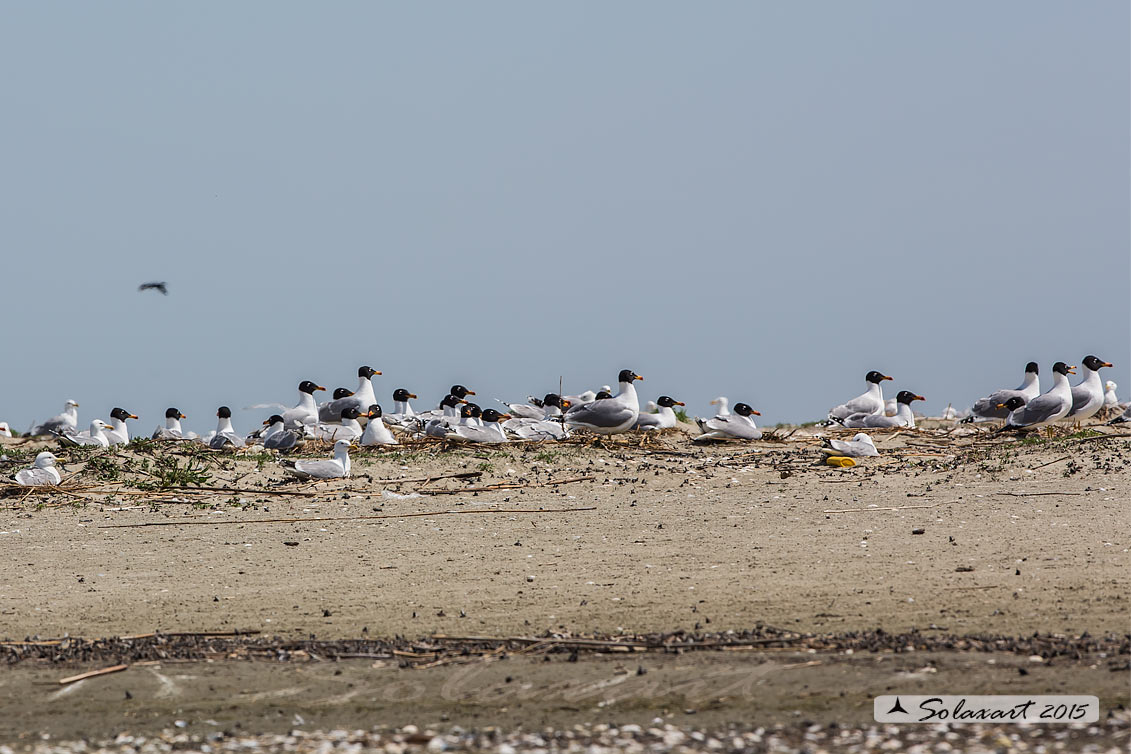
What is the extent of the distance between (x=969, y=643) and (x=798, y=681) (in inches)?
44.9

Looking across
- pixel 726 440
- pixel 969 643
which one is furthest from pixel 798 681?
pixel 726 440

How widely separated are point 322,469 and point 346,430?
15.6 ft

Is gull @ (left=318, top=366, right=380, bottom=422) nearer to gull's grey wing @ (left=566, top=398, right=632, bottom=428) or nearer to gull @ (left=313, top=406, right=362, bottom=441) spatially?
gull @ (left=313, top=406, right=362, bottom=441)

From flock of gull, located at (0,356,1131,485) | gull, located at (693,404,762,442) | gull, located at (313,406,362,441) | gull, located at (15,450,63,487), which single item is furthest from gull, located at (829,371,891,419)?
gull, located at (15,450,63,487)

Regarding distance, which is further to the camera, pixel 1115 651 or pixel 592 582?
pixel 592 582

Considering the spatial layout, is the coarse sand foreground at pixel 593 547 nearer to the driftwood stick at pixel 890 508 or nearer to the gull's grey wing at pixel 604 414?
the driftwood stick at pixel 890 508

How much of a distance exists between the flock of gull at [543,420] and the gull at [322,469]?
11 mm

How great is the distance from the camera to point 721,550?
35.1 feet

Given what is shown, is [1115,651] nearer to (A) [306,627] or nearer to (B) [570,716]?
(B) [570,716]

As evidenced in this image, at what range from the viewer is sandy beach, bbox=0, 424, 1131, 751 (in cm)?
715

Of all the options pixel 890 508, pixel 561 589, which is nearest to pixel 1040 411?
pixel 890 508

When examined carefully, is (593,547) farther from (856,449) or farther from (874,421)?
(874,421)

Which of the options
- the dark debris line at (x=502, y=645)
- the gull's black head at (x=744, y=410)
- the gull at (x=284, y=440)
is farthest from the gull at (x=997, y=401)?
the dark debris line at (x=502, y=645)

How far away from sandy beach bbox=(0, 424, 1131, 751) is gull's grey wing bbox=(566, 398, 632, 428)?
3.43 metres
